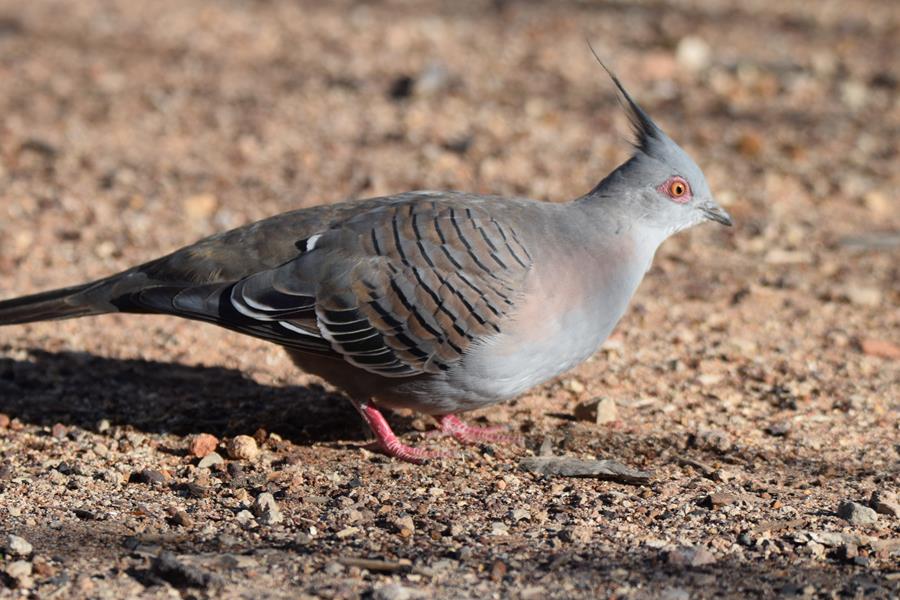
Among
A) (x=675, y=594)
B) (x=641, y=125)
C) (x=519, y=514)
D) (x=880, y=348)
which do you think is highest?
(x=641, y=125)

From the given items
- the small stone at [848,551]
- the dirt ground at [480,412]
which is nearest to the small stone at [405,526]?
the dirt ground at [480,412]

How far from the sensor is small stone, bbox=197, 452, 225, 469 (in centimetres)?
497

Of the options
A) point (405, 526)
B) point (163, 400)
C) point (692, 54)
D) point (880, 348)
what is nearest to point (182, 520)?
point (405, 526)

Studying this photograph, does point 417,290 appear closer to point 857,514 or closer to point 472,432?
point 472,432

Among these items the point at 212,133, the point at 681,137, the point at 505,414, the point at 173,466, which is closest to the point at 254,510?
the point at 173,466

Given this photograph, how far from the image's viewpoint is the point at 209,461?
4988 mm

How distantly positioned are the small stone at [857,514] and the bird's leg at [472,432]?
142 centimetres

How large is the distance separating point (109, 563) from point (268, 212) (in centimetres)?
404

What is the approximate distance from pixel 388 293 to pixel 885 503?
204cm

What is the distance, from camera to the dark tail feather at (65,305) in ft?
17.1

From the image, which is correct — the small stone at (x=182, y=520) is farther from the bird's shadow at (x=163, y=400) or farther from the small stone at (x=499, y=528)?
the small stone at (x=499, y=528)

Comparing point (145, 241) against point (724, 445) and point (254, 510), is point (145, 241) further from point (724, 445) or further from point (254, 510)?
point (724, 445)

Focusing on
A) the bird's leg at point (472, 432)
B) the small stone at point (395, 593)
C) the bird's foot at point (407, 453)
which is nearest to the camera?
the small stone at point (395, 593)

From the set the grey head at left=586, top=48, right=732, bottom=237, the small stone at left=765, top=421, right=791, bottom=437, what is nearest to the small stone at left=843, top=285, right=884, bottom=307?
the small stone at left=765, top=421, right=791, bottom=437
